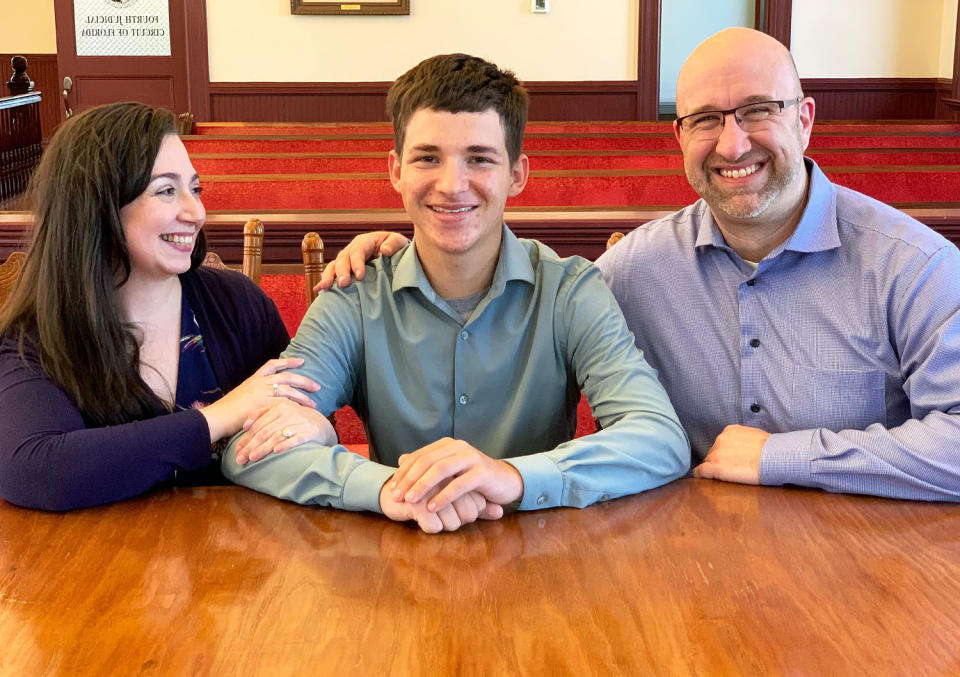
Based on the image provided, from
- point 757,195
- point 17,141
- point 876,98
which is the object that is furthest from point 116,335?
point 876,98

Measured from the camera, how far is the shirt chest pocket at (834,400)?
1.74m

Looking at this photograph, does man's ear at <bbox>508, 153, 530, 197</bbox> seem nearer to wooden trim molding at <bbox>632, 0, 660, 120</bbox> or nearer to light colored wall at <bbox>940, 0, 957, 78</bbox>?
wooden trim molding at <bbox>632, 0, 660, 120</bbox>

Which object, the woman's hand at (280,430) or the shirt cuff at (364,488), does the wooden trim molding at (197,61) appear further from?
the shirt cuff at (364,488)

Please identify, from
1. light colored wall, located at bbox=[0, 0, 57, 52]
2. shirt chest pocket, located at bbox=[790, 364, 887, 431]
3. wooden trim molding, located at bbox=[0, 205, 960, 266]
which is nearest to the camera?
shirt chest pocket, located at bbox=[790, 364, 887, 431]

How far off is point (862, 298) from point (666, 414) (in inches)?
16.9

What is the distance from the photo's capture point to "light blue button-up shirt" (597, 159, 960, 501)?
165 cm

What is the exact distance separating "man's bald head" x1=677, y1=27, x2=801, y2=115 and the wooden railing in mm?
5097

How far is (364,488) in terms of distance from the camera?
4.38ft

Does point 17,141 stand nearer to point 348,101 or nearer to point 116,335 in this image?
point 348,101

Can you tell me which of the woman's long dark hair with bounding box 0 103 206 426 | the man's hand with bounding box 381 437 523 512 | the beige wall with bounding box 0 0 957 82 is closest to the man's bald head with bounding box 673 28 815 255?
the man's hand with bounding box 381 437 523 512

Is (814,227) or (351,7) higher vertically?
(351,7)

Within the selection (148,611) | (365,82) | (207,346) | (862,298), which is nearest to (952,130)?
(365,82)

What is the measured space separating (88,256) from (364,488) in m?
0.60

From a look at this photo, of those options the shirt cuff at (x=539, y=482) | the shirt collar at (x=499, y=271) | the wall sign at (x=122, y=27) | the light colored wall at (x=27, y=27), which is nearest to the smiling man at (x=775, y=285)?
the shirt collar at (x=499, y=271)
